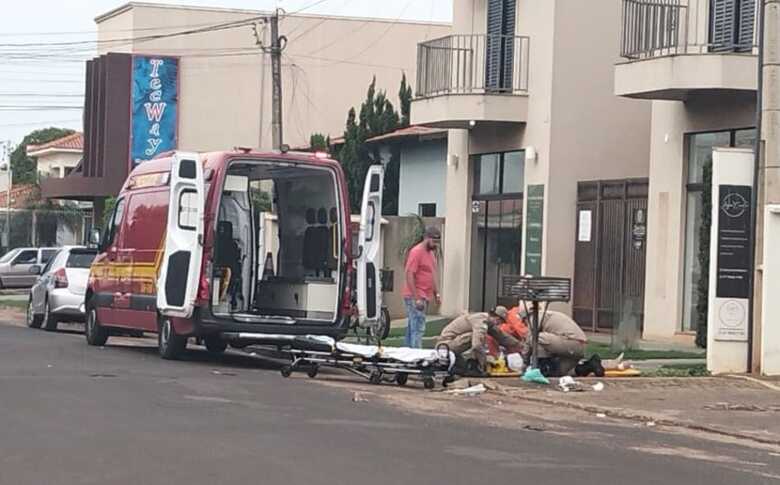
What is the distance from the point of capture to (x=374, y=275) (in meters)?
17.9

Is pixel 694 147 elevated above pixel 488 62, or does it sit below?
below

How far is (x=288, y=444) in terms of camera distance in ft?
34.3

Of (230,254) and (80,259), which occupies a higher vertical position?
(230,254)

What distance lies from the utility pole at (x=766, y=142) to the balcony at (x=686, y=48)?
4.10 m

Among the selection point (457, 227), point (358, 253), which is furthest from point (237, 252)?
point (457, 227)

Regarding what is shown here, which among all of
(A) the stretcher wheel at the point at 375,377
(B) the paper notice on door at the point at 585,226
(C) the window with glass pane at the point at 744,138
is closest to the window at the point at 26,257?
(B) the paper notice on door at the point at 585,226

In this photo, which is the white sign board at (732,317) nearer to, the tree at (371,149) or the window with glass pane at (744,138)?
the window with glass pane at (744,138)

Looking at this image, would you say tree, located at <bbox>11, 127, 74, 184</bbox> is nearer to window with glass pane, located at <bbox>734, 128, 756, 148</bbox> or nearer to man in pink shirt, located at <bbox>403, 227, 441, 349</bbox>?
window with glass pane, located at <bbox>734, 128, 756, 148</bbox>

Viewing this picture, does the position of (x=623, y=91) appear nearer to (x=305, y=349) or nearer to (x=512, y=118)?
(x=512, y=118)

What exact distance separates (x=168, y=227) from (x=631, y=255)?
986 centimetres

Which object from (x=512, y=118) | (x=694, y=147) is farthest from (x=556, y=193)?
(x=694, y=147)

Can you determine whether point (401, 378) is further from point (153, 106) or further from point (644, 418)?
point (153, 106)

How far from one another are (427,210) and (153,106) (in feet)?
53.5

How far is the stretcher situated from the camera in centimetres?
1545
